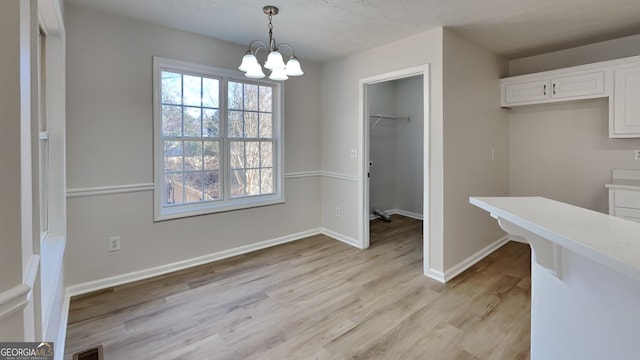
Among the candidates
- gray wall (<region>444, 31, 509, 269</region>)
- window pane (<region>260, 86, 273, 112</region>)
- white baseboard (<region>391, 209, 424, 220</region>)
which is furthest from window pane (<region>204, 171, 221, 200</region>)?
white baseboard (<region>391, 209, 424, 220</region>)

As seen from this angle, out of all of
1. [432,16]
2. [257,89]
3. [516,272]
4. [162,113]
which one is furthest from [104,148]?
[516,272]

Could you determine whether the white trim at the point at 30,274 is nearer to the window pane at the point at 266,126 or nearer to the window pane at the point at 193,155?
the window pane at the point at 193,155

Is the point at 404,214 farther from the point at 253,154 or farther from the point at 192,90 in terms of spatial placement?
the point at 192,90

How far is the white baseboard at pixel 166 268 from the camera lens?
256 cm

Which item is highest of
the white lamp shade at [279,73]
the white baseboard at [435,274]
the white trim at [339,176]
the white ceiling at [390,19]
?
the white ceiling at [390,19]

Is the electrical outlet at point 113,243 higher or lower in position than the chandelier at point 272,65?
lower

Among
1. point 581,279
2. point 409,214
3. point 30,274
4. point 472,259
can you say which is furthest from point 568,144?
point 30,274

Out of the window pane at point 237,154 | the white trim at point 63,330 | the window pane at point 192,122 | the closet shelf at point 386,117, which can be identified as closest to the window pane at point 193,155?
the window pane at point 192,122

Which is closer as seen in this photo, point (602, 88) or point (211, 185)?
point (602, 88)

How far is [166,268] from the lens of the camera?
9.77ft

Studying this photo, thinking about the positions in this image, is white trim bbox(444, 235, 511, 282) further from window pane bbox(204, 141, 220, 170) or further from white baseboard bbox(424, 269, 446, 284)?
window pane bbox(204, 141, 220, 170)

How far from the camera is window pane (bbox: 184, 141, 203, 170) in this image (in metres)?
3.13

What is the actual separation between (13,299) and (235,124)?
2892mm

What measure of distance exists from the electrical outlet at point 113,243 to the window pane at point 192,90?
4.83 ft
